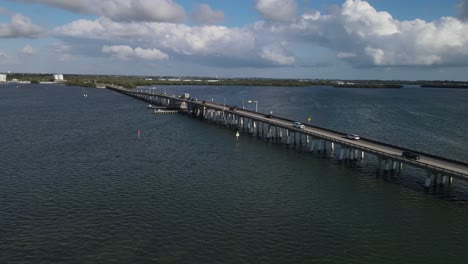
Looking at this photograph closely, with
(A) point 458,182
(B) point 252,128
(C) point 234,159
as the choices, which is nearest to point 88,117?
(B) point 252,128

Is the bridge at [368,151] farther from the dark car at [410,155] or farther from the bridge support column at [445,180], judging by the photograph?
the dark car at [410,155]

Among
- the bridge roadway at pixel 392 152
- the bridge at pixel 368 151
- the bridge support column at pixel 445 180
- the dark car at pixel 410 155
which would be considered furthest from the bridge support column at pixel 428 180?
the dark car at pixel 410 155

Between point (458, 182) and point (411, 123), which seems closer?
point (458, 182)

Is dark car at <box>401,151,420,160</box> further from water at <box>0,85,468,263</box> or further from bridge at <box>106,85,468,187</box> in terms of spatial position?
water at <box>0,85,468,263</box>

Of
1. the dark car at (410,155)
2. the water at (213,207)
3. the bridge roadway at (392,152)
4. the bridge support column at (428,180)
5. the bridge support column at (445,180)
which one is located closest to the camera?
the water at (213,207)

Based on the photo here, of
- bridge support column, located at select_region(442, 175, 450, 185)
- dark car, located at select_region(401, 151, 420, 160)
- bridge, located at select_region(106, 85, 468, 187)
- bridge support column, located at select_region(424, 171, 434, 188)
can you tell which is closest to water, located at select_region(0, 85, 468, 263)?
bridge support column, located at select_region(424, 171, 434, 188)

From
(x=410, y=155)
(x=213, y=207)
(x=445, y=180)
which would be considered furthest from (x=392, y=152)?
(x=213, y=207)

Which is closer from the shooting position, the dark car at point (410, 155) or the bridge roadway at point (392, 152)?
the bridge roadway at point (392, 152)

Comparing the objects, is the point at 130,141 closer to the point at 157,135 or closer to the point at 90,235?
the point at 157,135
